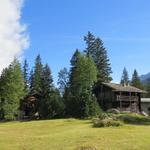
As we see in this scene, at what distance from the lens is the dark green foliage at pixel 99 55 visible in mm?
96569

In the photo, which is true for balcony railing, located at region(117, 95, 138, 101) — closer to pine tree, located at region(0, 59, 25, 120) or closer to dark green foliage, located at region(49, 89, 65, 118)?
dark green foliage, located at region(49, 89, 65, 118)

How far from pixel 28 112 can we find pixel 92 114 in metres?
25.3

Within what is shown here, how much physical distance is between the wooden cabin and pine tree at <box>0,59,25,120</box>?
22.2 meters

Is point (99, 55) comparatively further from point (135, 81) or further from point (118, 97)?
point (135, 81)

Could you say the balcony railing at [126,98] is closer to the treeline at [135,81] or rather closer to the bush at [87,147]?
the treeline at [135,81]

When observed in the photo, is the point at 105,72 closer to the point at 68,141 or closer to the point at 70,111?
the point at 70,111

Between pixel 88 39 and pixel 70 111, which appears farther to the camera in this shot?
pixel 88 39

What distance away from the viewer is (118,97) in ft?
266

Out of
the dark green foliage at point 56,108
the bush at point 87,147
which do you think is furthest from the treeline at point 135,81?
the bush at point 87,147

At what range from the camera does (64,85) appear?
91188mm

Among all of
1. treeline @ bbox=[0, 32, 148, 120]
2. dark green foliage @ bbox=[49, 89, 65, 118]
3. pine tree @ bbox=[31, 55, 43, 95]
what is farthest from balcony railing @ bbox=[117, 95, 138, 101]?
pine tree @ bbox=[31, 55, 43, 95]

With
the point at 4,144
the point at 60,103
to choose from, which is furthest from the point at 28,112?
the point at 4,144

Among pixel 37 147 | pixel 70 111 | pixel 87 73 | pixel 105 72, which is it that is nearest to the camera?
pixel 37 147

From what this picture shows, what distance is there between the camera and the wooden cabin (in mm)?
81688
